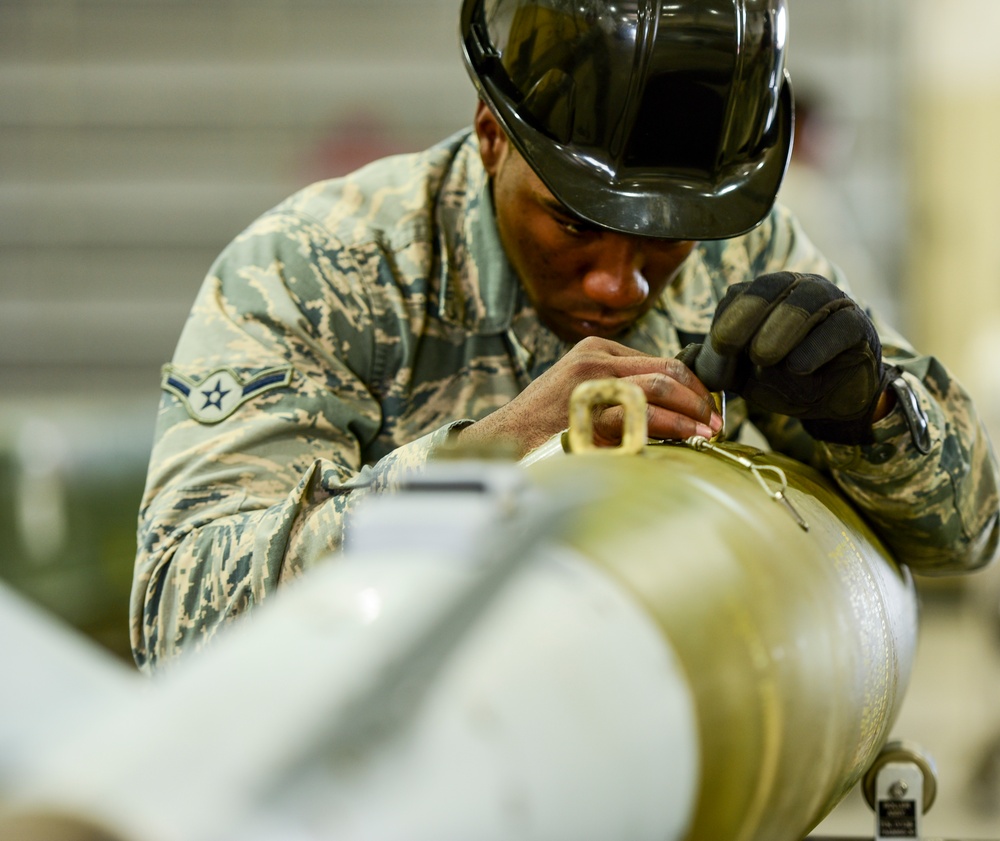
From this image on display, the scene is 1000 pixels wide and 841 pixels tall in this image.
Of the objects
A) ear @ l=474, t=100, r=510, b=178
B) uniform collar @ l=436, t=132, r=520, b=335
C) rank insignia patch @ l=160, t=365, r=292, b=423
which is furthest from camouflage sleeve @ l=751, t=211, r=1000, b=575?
rank insignia patch @ l=160, t=365, r=292, b=423

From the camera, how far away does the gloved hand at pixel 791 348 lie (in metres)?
1.17

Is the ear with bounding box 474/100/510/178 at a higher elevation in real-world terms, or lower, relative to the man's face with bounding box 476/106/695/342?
higher

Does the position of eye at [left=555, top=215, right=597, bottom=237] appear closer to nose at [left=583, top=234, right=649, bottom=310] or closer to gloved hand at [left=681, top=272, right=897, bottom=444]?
nose at [left=583, top=234, right=649, bottom=310]

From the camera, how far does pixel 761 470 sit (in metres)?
1.14

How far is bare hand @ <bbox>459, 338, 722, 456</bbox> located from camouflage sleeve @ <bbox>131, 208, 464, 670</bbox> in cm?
7

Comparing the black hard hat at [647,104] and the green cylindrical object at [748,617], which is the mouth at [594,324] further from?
the green cylindrical object at [748,617]

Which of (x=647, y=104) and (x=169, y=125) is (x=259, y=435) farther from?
(x=169, y=125)

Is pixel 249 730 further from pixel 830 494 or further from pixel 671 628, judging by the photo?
pixel 830 494

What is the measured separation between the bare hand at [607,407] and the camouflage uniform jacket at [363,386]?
0.07 metres

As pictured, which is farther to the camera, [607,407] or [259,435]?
[259,435]

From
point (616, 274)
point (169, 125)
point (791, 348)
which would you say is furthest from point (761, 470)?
point (169, 125)

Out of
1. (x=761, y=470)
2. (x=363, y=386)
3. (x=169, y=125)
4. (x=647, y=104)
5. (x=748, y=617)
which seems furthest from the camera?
(x=169, y=125)

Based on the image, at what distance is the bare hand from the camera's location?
1.16 metres

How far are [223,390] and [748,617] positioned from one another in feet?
2.76
